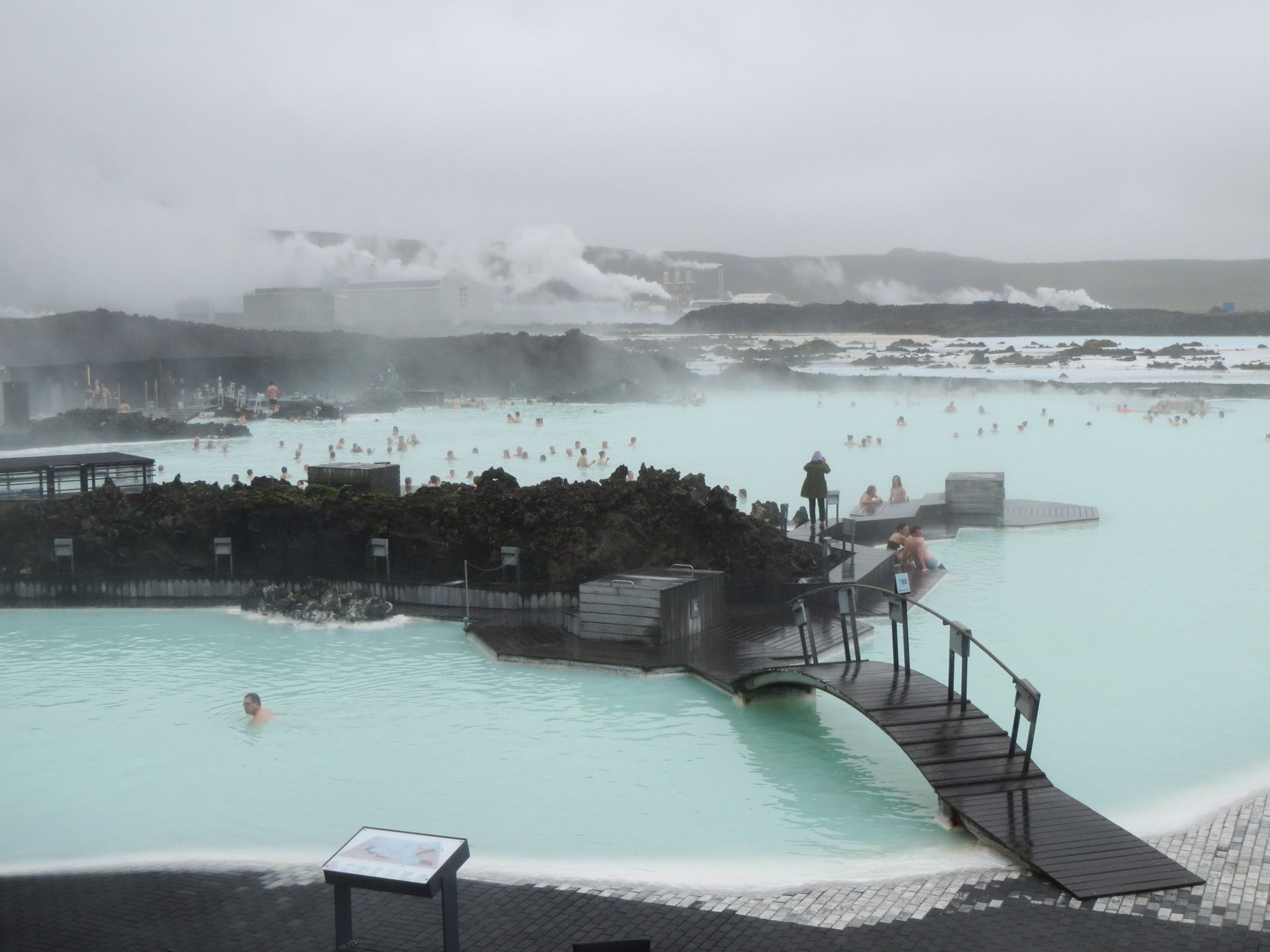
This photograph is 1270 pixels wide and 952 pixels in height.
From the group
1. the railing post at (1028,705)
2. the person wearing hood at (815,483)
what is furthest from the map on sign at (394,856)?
the person wearing hood at (815,483)

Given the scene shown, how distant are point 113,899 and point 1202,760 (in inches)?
275

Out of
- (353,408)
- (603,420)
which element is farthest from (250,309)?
(603,420)

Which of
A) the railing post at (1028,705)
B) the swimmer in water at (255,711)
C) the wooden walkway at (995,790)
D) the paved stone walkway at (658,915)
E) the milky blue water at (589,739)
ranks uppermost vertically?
the railing post at (1028,705)

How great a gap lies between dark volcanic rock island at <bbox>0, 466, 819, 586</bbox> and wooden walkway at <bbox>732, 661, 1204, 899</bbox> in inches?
193

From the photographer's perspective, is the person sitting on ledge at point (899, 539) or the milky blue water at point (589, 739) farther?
the person sitting on ledge at point (899, 539)

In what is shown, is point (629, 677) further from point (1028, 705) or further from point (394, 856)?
point (394, 856)

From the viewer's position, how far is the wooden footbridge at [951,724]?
5.45m

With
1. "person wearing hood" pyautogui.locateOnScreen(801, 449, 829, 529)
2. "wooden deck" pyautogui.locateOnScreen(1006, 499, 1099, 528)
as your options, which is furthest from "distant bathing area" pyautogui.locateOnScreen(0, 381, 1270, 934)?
"person wearing hood" pyautogui.locateOnScreen(801, 449, 829, 529)

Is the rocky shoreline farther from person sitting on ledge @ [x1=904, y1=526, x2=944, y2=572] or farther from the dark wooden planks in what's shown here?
the dark wooden planks

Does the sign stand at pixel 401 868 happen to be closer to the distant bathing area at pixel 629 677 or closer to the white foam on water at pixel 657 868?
the white foam on water at pixel 657 868

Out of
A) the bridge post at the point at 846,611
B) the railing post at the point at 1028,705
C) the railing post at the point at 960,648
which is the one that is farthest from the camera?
the bridge post at the point at 846,611

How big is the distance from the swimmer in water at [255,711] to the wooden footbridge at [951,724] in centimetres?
233

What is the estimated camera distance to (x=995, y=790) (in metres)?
6.30

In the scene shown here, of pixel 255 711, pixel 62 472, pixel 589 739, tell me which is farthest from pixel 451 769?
pixel 62 472
